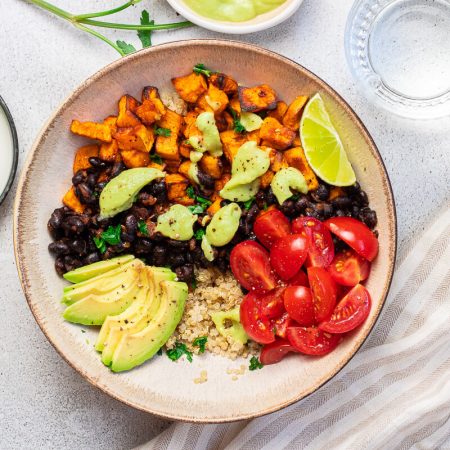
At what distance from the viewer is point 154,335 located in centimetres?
205

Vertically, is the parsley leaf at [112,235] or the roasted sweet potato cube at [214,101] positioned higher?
the roasted sweet potato cube at [214,101]

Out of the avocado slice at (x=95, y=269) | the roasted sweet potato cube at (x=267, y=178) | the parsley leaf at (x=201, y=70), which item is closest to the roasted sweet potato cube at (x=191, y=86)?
the parsley leaf at (x=201, y=70)

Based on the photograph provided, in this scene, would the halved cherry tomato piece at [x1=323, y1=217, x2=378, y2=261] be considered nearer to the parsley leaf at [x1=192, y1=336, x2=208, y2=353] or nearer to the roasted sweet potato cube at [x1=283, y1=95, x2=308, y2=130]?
the roasted sweet potato cube at [x1=283, y1=95, x2=308, y2=130]

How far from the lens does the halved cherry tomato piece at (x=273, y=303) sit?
2.05 meters

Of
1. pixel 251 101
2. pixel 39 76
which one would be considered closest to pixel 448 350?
pixel 251 101

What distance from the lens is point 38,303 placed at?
82.0 inches

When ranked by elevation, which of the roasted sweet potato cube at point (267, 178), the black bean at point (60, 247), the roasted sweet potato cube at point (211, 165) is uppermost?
the roasted sweet potato cube at point (267, 178)

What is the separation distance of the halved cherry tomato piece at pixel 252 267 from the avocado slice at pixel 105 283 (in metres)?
0.30

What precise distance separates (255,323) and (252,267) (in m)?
0.17

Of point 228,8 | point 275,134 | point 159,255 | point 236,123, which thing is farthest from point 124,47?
point 159,255

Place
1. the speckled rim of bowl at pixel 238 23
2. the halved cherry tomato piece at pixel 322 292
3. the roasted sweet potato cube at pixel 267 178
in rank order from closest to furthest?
1. the halved cherry tomato piece at pixel 322 292
2. the roasted sweet potato cube at pixel 267 178
3. the speckled rim of bowl at pixel 238 23

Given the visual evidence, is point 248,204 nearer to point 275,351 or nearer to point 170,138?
point 170,138

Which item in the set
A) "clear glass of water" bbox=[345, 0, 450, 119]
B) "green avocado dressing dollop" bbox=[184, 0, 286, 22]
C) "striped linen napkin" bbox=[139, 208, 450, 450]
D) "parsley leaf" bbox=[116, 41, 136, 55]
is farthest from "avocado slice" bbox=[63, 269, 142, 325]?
"clear glass of water" bbox=[345, 0, 450, 119]

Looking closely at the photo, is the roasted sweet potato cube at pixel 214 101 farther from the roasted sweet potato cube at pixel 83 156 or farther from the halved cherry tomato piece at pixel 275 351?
the halved cherry tomato piece at pixel 275 351
